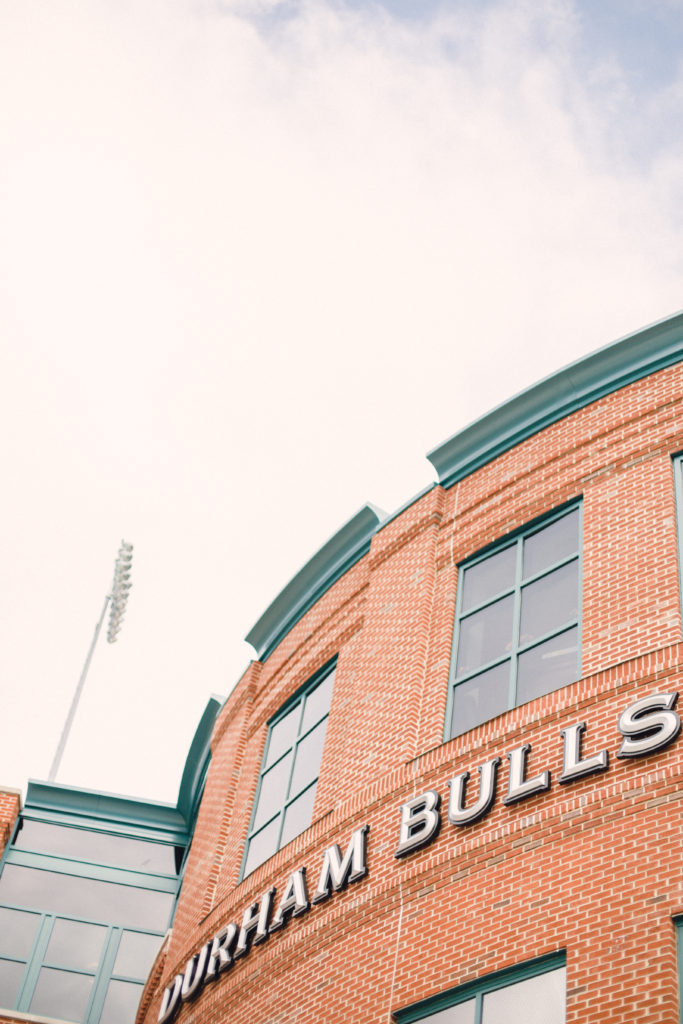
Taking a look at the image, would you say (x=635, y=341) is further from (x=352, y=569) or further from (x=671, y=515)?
(x=352, y=569)

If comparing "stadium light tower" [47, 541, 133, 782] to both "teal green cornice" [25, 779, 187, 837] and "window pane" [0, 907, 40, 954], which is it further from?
"window pane" [0, 907, 40, 954]

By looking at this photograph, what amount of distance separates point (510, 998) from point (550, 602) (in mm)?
5005

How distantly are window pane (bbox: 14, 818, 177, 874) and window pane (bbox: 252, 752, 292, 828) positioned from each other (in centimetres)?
606

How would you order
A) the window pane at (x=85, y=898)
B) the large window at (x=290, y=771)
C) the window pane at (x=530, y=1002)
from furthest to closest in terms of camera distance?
the window pane at (x=85, y=898) → the large window at (x=290, y=771) → the window pane at (x=530, y=1002)

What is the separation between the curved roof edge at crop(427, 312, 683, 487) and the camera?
15.8 meters

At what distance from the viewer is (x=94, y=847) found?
24.3 metres

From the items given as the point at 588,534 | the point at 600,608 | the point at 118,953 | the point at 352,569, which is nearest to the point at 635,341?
the point at 588,534

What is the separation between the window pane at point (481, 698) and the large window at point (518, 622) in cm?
1

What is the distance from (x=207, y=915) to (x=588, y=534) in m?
8.48

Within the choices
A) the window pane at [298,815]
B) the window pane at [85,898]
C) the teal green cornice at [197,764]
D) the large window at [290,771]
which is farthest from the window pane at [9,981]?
the window pane at [298,815]

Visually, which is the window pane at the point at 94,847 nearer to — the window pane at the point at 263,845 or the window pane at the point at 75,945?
the window pane at the point at 75,945

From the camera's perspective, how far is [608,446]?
15.5m

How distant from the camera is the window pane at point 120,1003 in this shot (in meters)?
21.7

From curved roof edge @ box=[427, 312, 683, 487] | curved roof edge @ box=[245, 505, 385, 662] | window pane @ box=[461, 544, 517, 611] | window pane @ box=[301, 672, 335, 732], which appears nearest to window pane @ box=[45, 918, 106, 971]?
curved roof edge @ box=[245, 505, 385, 662]
